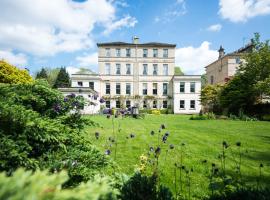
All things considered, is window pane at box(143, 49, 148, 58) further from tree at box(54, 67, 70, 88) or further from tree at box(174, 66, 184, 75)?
tree at box(54, 67, 70, 88)

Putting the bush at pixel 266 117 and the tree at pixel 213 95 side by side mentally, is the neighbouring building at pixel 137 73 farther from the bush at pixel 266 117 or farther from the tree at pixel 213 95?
the bush at pixel 266 117

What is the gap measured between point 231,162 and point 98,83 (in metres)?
38.3

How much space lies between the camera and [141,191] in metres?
2.73

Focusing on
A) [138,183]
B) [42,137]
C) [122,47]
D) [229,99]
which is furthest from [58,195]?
[122,47]

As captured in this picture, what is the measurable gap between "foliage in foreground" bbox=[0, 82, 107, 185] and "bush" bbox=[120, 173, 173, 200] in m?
0.42

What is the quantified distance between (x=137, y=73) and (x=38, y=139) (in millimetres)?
43692

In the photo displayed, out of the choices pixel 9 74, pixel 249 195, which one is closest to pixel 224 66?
pixel 9 74

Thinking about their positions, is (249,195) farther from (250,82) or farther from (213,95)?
(213,95)

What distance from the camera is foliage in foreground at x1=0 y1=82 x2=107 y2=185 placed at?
2.27m

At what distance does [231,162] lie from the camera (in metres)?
6.45

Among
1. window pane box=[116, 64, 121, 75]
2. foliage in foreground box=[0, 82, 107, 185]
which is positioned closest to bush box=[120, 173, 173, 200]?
foliage in foreground box=[0, 82, 107, 185]

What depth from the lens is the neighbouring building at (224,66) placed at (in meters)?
45.3

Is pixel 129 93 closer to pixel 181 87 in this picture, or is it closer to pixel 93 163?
pixel 181 87

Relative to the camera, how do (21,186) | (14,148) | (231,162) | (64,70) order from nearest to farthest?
(21,186)
(14,148)
(231,162)
(64,70)
